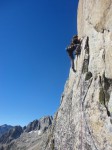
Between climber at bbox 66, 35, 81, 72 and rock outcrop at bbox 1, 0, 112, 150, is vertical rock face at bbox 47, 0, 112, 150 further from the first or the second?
climber at bbox 66, 35, 81, 72

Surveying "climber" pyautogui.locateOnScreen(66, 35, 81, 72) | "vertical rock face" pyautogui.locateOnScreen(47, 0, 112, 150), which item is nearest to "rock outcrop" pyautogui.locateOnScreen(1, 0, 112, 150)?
"vertical rock face" pyautogui.locateOnScreen(47, 0, 112, 150)

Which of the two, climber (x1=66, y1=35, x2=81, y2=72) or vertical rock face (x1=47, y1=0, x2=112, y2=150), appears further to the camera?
climber (x1=66, y1=35, x2=81, y2=72)

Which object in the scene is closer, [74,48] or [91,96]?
[91,96]

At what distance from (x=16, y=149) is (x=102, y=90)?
483 feet

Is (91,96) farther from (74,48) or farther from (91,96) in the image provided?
(74,48)

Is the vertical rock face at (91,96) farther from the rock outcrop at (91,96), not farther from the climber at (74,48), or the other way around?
the climber at (74,48)

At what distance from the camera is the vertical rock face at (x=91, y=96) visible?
21.8 metres

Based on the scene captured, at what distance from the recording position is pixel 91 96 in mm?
24219

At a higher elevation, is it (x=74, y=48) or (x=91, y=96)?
(x=74, y=48)

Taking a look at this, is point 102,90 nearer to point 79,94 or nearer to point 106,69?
point 106,69

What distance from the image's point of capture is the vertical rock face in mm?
21812

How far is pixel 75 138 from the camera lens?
2550 centimetres

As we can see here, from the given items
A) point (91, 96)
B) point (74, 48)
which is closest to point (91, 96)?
point (91, 96)

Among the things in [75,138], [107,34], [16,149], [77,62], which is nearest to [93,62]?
[107,34]
